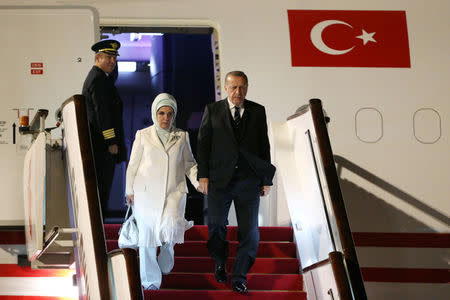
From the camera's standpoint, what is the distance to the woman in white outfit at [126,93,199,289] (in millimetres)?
5082

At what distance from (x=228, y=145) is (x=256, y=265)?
1.19m

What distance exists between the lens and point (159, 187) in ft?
17.0

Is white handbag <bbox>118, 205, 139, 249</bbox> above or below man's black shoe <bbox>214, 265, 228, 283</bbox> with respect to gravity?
above

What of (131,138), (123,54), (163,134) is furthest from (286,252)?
(123,54)

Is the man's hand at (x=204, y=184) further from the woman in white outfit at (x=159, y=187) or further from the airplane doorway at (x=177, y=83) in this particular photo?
the airplane doorway at (x=177, y=83)

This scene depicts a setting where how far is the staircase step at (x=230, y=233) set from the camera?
20.7 ft

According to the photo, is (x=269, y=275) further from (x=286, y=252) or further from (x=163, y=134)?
(x=163, y=134)

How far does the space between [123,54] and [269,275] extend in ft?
28.4

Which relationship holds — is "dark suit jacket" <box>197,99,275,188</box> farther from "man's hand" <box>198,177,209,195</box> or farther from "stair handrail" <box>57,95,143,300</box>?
"stair handrail" <box>57,95,143,300</box>

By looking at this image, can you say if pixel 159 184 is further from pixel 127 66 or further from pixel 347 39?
pixel 127 66

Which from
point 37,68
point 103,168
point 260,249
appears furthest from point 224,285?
point 37,68

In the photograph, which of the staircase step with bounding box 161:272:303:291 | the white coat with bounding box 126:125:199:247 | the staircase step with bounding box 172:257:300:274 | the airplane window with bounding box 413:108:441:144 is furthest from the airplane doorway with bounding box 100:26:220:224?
the white coat with bounding box 126:125:199:247

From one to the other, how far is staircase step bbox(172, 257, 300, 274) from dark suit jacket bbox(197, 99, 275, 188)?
0.92 m

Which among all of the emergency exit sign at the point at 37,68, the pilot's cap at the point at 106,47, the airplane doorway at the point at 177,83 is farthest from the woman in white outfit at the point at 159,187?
the airplane doorway at the point at 177,83
